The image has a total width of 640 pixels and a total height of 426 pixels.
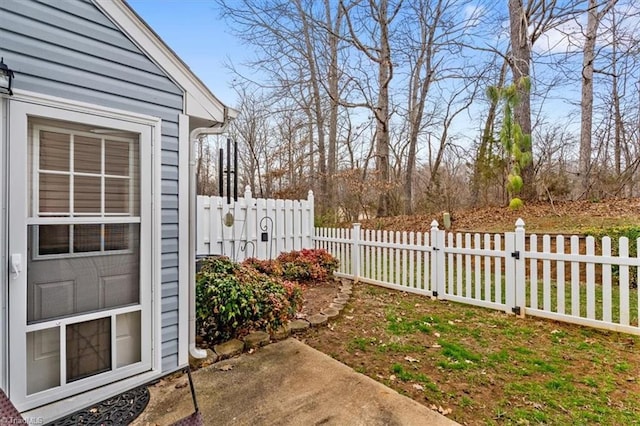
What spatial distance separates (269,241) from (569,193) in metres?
8.83

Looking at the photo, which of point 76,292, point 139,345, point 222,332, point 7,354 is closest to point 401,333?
point 222,332

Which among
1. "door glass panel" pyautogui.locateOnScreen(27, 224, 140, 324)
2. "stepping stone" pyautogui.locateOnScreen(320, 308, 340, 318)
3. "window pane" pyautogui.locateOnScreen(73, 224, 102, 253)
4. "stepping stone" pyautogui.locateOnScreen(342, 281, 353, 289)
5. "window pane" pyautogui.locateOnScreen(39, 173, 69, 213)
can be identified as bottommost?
"stepping stone" pyautogui.locateOnScreen(320, 308, 340, 318)

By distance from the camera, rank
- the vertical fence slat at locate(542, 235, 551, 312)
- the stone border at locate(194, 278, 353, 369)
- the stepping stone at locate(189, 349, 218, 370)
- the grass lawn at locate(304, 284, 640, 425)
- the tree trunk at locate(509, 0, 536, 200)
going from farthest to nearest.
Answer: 1. the tree trunk at locate(509, 0, 536, 200)
2. the vertical fence slat at locate(542, 235, 551, 312)
3. the stone border at locate(194, 278, 353, 369)
4. the stepping stone at locate(189, 349, 218, 370)
5. the grass lawn at locate(304, 284, 640, 425)

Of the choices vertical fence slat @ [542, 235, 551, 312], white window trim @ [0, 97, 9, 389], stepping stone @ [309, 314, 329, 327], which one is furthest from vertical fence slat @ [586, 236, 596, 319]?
white window trim @ [0, 97, 9, 389]

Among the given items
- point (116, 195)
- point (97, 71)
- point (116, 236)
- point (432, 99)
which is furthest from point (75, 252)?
point (432, 99)

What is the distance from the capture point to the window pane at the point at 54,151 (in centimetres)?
212

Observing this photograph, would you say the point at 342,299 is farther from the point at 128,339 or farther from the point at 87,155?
the point at 87,155

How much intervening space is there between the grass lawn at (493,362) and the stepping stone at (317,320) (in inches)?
3.7

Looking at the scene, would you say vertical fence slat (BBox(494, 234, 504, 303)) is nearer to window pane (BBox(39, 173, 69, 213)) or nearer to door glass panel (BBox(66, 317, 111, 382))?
door glass panel (BBox(66, 317, 111, 382))

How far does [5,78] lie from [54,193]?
722 mm

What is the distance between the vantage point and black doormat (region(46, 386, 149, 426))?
2035 millimetres

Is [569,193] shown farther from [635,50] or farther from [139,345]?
[139,345]

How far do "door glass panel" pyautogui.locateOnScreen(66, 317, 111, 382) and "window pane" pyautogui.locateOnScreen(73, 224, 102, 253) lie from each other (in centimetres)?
53

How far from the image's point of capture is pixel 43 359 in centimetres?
212
